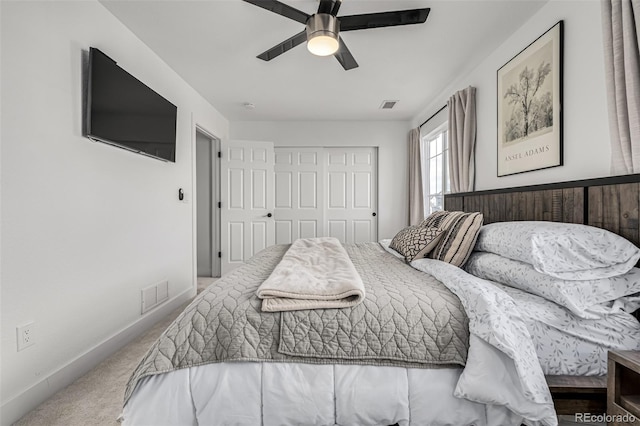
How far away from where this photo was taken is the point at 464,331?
1211 millimetres

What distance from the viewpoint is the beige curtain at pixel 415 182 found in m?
4.51

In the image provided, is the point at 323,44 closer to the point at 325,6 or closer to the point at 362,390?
the point at 325,6

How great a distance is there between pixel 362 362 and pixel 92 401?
57.4 inches

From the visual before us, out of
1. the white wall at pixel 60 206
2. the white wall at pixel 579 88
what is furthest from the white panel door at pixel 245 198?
the white wall at pixel 579 88

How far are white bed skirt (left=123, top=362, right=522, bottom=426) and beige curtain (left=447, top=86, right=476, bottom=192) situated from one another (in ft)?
7.57

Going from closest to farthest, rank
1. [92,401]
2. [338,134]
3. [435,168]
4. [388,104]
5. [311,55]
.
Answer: [92,401]
[311,55]
[388,104]
[435,168]
[338,134]

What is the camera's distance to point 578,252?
4.44 feet

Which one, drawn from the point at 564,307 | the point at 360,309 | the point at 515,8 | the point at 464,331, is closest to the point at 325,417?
the point at 360,309

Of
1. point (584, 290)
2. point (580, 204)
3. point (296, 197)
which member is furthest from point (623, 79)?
point (296, 197)

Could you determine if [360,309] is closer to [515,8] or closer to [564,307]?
[564,307]

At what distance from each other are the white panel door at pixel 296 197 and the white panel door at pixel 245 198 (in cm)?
38

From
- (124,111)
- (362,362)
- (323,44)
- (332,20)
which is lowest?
(362,362)

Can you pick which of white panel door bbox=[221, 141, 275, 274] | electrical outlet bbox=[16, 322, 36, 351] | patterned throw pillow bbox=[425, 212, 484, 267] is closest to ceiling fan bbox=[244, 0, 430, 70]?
patterned throw pillow bbox=[425, 212, 484, 267]

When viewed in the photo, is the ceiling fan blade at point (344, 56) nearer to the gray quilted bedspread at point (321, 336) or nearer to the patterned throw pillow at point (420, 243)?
the patterned throw pillow at point (420, 243)
